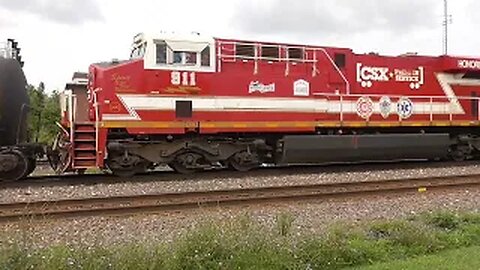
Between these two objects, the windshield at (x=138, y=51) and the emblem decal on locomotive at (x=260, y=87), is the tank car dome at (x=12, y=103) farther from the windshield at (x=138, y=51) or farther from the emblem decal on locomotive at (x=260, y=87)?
the emblem decal on locomotive at (x=260, y=87)

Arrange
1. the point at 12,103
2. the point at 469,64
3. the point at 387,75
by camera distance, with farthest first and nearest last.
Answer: the point at 469,64
the point at 387,75
the point at 12,103

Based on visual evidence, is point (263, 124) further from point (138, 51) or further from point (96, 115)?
point (96, 115)

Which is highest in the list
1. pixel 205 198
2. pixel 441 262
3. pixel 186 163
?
pixel 186 163

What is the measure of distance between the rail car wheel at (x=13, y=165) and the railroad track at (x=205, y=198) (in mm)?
3336

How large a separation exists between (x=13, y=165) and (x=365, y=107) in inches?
397

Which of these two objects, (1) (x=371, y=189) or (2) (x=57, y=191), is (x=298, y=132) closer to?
(1) (x=371, y=189)

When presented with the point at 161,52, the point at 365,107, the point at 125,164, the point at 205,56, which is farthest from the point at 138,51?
the point at 365,107

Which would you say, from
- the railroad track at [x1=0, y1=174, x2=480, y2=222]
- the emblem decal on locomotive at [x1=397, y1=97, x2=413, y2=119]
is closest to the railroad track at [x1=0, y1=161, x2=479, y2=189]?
the emblem decal on locomotive at [x1=397, y1=97, x2=413, y2=119]

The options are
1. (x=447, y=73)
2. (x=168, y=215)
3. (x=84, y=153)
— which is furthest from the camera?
(x=447, y=73)

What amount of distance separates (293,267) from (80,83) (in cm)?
1147

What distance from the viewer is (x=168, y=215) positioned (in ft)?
29.7

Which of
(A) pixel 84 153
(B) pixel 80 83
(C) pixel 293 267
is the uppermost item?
(B) pixel 80 83

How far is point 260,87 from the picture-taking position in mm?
15203

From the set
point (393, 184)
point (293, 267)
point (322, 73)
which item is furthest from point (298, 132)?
point (293, 267)
